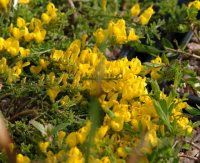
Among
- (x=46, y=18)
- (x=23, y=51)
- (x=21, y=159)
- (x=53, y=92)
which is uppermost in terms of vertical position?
(x=46, y=18)

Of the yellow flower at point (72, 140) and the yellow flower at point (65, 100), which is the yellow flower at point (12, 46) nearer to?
the yellow flower at point (65, 100)

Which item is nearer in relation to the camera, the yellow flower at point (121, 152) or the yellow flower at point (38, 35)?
the yellow flower at point (121, 152)

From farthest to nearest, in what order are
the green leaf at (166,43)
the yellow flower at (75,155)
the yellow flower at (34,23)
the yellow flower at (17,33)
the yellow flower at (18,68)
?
the green leaf at (166,43) < the yellow flower at (34,23) < the yellow flower at (17,33) < the yellow flower at (18,68) < the yellow flower at (75,155)

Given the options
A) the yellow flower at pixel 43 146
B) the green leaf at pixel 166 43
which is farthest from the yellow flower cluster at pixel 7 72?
the green leaf at pixel 166 43

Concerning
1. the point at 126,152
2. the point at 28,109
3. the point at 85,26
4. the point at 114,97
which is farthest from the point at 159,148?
the point at 85,26

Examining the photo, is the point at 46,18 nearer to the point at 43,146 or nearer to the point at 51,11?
the point at 51,11

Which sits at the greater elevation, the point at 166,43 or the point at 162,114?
the point at 166,43

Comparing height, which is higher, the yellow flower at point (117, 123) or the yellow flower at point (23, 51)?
the yellow flower at point (23, 51)

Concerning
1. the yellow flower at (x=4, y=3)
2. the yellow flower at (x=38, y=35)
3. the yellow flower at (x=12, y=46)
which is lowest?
the yellow flower at (x=12, y=46)

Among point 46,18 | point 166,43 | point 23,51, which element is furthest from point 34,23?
point 166,43
